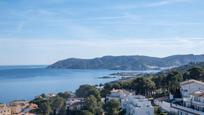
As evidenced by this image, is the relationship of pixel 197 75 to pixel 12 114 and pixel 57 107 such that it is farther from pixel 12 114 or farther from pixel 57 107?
pixel 12 114

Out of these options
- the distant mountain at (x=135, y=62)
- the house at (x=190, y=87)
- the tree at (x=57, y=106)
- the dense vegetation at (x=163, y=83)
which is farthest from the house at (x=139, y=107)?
the distant mountain at (x=135, y=62)

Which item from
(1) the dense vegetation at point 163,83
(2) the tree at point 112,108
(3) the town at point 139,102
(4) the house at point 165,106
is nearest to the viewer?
(3) the town at point 139,102

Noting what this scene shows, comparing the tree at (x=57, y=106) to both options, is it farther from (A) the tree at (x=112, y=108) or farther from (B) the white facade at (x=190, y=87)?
(B) the white facade at (x=190, y=87)

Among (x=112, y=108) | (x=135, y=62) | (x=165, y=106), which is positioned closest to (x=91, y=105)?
(x=112, y=108)

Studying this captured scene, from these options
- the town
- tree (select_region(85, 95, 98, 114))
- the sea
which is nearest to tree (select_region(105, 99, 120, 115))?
the town

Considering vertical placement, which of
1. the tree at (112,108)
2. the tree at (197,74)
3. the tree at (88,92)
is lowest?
the tree at (112,108)

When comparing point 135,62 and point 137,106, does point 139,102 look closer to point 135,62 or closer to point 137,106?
point 137,106

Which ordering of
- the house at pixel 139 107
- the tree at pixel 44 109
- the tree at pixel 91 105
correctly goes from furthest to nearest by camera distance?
the tree at pixel 44 109 < the tree at pixel 91 105 < the house at pixel 139 107

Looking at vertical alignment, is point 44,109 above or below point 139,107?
below

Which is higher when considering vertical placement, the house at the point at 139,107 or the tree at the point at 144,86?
the tree at the point at 144,86
